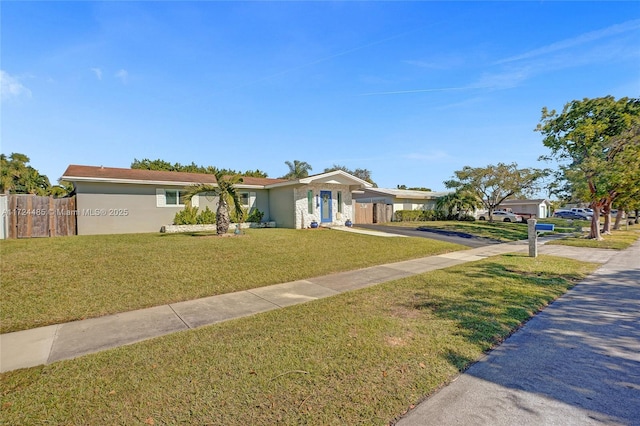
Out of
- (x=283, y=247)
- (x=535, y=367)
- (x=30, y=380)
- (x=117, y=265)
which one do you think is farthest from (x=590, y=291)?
(x=117, y=265)

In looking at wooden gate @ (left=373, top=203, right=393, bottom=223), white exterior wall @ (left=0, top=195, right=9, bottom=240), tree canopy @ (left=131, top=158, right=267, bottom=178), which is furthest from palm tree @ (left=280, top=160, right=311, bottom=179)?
white exterior wall @ (left=0, top=195, right=9, bottom=240)

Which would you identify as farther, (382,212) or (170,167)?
(170,167)

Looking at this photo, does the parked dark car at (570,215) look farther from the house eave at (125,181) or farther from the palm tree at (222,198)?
the house eave at (125,181)

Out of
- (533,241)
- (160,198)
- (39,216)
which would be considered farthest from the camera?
(160,198)

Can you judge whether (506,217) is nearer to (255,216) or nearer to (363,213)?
(363,213)

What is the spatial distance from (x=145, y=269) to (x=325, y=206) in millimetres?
13193

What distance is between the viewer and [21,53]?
8.36m

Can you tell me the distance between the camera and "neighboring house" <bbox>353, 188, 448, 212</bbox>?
96.2ft

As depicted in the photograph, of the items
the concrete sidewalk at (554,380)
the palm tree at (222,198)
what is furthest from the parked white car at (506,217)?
the concrete sidewalk at (554,380)

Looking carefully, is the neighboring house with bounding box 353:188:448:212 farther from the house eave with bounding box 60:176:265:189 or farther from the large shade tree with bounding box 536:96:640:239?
the house eave with bounding box 60:176:265:189

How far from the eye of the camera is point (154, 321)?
485cm

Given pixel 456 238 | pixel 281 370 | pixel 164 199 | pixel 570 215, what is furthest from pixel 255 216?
pixel 570 215

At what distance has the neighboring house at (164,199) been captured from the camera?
14.5 metres

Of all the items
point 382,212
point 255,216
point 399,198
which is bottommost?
point 255,216
